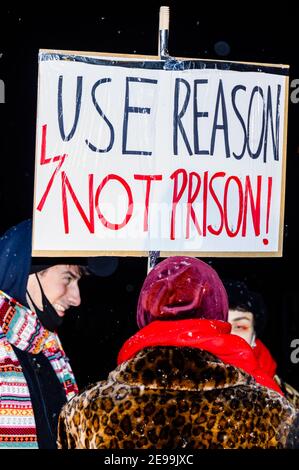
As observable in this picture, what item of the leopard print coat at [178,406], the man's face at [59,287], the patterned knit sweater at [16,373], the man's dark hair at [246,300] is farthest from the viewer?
the man's dark hair at [246,300]

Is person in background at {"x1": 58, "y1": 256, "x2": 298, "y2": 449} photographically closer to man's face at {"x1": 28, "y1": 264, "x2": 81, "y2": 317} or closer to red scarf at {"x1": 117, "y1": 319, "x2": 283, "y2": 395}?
red scarf at {"x1": 117, "y1": 319, "x2": 283, "y2": 395}

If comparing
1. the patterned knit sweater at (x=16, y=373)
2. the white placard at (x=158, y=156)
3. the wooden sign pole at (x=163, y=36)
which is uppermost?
the wooden sign pole at (x=163, y=36)

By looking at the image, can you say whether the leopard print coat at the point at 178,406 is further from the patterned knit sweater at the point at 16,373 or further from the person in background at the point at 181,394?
the patterned knit sweater at the point at 16,373

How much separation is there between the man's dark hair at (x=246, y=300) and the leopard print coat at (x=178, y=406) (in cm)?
133

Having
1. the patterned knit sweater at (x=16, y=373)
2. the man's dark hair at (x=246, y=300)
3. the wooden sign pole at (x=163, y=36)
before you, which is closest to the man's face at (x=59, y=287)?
the patterned knit sweater at (x=16, y=373)

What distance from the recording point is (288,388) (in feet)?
11.7

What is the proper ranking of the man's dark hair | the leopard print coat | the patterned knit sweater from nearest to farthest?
the leopard print coat < the patterned knit sweater < the man's dark hair

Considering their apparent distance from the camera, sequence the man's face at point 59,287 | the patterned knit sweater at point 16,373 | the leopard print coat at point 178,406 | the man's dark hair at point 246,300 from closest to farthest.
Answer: the leopard print coat at point 178,406 < the patterned knit sweater at point 16,373 < the man's face at point 59,287 < the man's dark hair at point 246,300

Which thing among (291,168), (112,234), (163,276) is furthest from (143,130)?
(163,276)

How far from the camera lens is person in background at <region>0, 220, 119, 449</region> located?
316cm

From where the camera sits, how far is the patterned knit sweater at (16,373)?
315cm

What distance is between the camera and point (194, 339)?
2.10m

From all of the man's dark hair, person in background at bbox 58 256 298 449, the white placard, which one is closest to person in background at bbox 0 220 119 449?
the white placard
